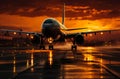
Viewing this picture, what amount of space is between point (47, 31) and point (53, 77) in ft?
141

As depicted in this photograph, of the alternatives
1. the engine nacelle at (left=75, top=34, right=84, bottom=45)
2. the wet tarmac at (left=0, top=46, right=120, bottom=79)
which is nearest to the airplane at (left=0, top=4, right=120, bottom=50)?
the engine nacelle at (left=75, top=34, right=84, bottom=45)

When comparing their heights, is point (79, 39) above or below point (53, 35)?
below

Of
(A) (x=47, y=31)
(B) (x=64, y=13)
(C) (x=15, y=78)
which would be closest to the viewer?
(C) (x=15, y=78)

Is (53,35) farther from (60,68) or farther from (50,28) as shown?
(60,68)

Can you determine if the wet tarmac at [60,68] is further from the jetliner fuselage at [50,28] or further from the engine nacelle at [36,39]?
the engine nacelle at [36,39]

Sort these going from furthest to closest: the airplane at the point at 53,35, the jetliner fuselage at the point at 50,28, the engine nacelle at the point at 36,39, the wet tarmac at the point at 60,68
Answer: the engine nacelle at the point at 36,39
the airplane at the point at 53,35
the jetliner fuselage at the point at 50,28
the wet tarmac at the point at 60,68

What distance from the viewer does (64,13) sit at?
352ft

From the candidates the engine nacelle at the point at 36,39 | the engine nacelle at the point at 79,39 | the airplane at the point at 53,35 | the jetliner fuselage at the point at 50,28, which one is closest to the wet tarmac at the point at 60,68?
the jetliner fuselage at the point at 50,28

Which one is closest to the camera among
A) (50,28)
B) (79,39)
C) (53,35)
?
(50,28)

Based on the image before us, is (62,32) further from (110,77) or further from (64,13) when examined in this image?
(110,77)

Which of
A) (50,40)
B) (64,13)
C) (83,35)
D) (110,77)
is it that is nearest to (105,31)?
(83,35)

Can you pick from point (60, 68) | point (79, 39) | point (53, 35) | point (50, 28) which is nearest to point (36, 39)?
point (53, 35)

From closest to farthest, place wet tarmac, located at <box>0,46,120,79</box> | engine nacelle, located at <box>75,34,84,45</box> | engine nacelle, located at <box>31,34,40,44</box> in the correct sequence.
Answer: wet tarmac, located at <box>0,46,120,79</box> → engine nacelle, located at <box>75,34,84,45</box> → engine nacelle, located at <box>31,34,40,44</box>

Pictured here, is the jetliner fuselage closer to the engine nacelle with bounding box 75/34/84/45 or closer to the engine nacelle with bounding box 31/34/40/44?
the engine nacelle with bounding box 31/34/40/44
